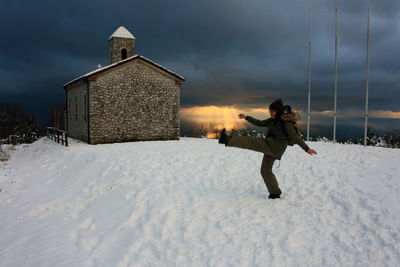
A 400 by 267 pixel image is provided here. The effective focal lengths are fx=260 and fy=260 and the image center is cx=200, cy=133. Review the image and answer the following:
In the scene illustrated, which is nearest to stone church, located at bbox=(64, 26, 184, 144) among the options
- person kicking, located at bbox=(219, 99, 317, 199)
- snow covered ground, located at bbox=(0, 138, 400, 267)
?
snow covered ground, located at bbox=(0, 138, 400, 267)

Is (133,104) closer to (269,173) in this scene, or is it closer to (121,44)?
(121,44)

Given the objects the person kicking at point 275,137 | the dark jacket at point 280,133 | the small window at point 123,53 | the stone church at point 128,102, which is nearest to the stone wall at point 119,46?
the small window at point 123,53

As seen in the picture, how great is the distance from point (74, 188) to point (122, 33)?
16656 mm

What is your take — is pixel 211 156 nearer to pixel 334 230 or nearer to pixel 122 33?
pixel 334 230

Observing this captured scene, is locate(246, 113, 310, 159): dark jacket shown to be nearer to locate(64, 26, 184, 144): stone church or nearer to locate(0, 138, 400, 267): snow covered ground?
locate(0, 138, 400, 267): snow covered ground

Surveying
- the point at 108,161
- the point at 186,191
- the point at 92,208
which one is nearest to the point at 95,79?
the point at 108,161

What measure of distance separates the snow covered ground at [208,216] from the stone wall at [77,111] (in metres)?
8.54

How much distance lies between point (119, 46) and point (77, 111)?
659cm

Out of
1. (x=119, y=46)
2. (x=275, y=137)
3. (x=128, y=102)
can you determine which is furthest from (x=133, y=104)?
(x=275, y=137)

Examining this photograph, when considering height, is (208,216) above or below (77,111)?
below

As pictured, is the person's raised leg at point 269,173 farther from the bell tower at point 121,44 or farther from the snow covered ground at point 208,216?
the bell tower at point 121,44

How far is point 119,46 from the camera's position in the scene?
22375mm

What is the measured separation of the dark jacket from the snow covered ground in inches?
56.0

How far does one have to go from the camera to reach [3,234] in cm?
679
